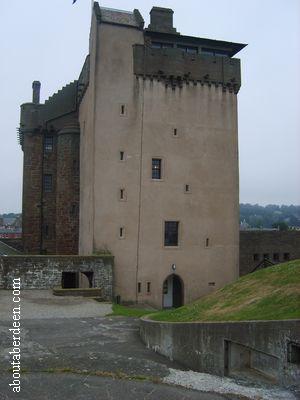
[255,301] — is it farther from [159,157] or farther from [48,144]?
[48,144]

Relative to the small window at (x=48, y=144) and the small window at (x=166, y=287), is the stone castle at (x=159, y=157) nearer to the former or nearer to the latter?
the small window at (x=166, y=287)

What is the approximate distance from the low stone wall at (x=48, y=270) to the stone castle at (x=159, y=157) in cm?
162

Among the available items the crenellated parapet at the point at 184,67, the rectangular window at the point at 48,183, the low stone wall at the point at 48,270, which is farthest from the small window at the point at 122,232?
the rectangular window at the point at 48,183

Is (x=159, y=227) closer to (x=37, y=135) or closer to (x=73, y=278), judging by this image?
(x=73, y=278)

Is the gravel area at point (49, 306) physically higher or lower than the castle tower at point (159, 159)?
lower

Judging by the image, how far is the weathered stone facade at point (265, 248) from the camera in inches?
1380

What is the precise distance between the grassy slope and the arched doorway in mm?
12699

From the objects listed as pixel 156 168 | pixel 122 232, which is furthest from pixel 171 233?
pixel 156 168

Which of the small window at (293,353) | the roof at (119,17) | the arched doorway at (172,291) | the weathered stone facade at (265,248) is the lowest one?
the arched doorway at (172,291)

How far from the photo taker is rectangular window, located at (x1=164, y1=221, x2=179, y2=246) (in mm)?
29672

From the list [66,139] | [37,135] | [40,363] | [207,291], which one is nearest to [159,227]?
[207,291]

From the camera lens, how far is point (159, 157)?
1163 inches

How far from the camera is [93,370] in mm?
11445

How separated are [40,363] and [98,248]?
644 inches
